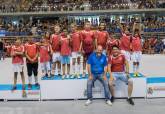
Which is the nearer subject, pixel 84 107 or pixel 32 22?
pixel 84 107

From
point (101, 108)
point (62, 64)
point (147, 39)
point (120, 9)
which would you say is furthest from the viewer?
point (120, 9)

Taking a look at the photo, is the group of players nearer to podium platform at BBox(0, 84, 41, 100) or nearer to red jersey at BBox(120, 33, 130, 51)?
podium platform at BBox(0, 84, 41, 100)

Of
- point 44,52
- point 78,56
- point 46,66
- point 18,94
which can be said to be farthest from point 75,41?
point 18,94

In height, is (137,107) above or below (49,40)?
below

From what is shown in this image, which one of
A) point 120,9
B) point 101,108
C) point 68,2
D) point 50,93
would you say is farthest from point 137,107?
point 68,2

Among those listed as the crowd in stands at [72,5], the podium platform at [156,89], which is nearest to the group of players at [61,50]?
the podium platform at [156,89]

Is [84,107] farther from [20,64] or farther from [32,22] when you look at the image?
[32,22]

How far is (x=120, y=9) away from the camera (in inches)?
1604

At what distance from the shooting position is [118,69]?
45.5 ft

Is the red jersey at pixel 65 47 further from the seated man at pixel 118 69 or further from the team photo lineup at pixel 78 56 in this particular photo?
the seated man at pixel 118 69

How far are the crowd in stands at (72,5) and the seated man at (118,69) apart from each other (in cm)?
2740

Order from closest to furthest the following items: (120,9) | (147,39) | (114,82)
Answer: (114,82)
(147,39)
(120,9)

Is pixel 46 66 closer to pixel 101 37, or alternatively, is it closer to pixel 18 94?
pixel 18 94

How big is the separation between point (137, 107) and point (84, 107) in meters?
1.52
